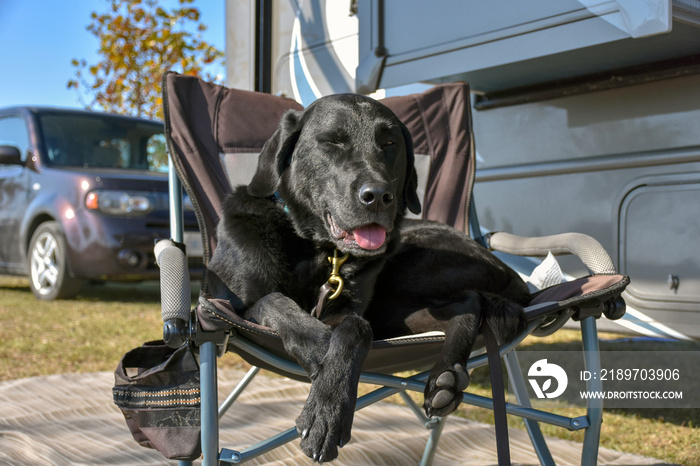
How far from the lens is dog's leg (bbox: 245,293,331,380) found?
145 cm

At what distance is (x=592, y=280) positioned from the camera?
6.03 ft

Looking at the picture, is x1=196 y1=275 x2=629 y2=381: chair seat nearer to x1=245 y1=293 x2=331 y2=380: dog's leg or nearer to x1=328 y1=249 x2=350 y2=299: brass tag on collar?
x1=245 y1=293 x2=331 y2=380: dog's leg

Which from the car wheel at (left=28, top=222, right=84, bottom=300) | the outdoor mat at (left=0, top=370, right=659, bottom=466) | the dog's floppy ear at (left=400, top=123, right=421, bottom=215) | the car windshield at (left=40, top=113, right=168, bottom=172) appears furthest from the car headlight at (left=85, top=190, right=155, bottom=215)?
the dog's floppy ear at (left=400, top=123, right=421, bottom=215)

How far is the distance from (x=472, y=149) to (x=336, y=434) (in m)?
1.67

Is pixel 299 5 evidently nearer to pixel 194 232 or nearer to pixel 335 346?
pixel 194 232

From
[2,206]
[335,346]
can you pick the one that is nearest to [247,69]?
[335,346]

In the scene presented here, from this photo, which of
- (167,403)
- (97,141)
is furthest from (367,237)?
(97,141)

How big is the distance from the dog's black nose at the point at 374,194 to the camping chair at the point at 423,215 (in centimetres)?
37

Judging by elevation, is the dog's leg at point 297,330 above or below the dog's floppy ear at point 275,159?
below

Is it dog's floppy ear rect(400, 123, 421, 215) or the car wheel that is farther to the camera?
the car wheel

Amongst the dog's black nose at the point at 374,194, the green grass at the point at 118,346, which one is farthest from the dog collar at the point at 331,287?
the green grass at the point at 118,346

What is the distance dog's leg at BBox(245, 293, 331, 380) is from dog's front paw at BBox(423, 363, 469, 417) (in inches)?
10.0

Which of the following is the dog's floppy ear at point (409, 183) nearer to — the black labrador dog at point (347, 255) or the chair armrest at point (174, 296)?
the black labrador dog at point (347, 255)

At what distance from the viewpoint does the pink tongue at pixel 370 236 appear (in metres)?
1.75
